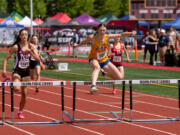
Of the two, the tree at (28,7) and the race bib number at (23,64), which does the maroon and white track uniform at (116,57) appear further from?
the tree at (28,7)

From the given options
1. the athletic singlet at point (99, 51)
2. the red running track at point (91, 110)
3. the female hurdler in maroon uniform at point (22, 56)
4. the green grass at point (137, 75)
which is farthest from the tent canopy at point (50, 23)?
the female hurdler in maroon uniform at point (22, 56)

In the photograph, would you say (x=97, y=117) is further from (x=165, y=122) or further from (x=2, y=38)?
(x=2, y=38)

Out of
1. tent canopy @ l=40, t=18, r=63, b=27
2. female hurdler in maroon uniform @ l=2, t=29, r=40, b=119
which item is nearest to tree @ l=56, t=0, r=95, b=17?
tent canopy @ l=40, t=18, r=63, b=27

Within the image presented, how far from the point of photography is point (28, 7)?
81062 mm

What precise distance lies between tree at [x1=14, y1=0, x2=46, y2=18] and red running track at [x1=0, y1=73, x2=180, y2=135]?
62.8m

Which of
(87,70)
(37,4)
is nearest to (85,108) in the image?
(87,70)

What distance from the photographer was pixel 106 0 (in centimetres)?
9150

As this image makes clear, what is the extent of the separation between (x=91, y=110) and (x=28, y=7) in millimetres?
68562

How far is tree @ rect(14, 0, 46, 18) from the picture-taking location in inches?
3191

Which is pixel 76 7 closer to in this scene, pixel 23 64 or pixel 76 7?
pixel 76 7

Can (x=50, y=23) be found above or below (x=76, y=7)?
below

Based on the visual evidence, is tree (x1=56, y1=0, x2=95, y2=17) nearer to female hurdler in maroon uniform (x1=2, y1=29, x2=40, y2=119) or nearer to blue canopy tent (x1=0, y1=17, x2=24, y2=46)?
blue canopy tent (x1=0, y1=17, x2=24, y2=46)

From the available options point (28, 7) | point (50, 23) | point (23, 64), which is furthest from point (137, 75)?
point (28, 7)

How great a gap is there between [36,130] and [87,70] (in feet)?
52.5
